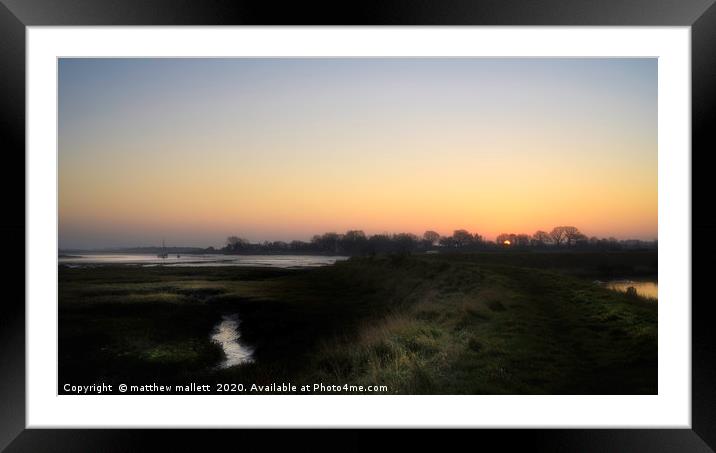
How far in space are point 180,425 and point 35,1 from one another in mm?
3521

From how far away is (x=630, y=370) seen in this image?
15.4 ft

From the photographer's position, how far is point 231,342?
790 centimetres

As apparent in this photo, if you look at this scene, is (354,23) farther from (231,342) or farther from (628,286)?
(628,286)

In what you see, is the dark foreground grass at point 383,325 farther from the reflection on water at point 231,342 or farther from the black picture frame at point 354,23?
the black picture frame at point 354,23

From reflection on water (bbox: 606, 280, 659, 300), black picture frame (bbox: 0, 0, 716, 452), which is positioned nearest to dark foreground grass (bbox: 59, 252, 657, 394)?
reflection on water (bbox: 606, 280, 659, 300)

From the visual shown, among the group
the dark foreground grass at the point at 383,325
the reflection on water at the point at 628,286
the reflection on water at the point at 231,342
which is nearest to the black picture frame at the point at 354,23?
the dark foreground grass at the point at 383,325

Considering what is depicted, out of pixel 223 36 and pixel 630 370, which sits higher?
pixel 223 36

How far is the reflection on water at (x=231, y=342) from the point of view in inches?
264

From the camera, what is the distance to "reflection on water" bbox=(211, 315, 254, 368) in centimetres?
669

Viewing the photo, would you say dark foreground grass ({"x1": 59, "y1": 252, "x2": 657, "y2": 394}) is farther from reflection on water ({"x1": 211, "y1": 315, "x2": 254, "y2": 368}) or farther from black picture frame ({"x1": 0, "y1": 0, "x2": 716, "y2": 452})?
black picture frame ({"x1": 0, "y1": 0, "x2": 716, "y2": 452})

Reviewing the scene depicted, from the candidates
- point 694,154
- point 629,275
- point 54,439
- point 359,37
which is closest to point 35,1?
point 359,37

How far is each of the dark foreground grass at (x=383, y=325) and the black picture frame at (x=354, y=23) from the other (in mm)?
568

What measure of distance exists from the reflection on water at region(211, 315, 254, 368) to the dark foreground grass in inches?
8.1

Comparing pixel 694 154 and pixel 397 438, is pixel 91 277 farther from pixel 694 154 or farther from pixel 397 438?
pixel 694 154
